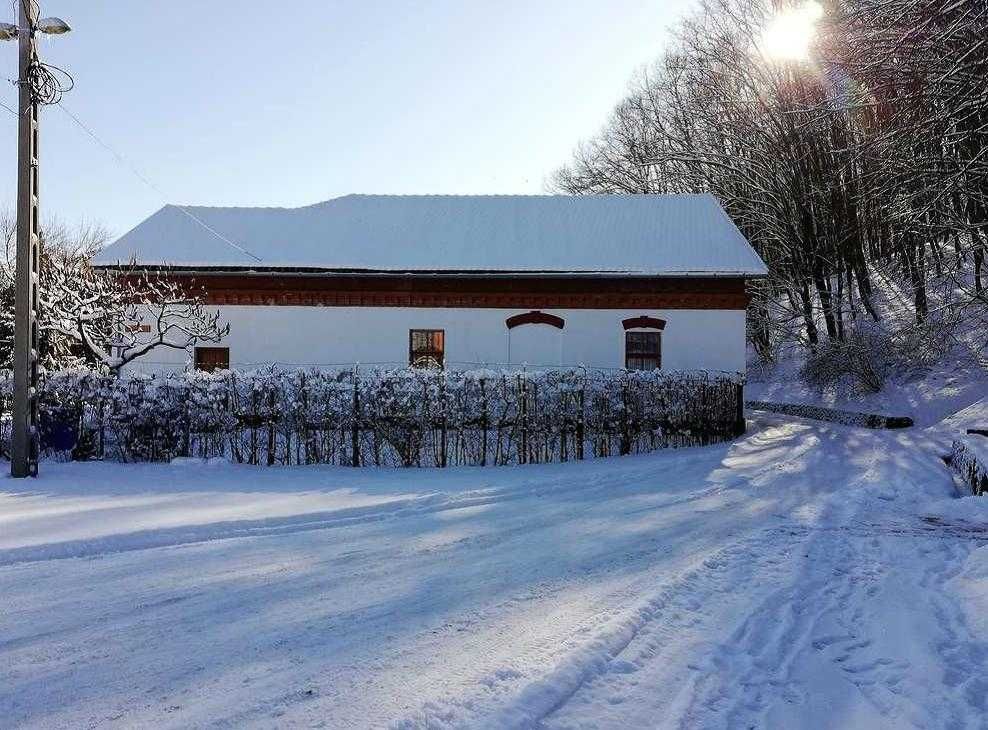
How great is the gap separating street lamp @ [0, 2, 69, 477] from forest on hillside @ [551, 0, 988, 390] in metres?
17.2

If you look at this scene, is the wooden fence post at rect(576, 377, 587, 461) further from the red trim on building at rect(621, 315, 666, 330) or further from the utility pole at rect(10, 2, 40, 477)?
the utility pole at rect(10, 2, 40, 477)

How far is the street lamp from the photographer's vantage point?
12.0m

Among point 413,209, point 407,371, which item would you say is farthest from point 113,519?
point 413,209

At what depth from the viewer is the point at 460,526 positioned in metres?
8.91

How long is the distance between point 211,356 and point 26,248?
1118cm

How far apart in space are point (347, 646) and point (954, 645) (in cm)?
405

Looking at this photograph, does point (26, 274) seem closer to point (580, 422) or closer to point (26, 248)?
point (26, 248)

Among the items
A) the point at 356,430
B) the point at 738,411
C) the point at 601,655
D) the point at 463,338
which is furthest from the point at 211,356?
the point at 601,655

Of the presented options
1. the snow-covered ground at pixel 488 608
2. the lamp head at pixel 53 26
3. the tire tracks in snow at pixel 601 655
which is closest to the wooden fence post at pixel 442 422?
the snow-covered ground at pixel 488 608

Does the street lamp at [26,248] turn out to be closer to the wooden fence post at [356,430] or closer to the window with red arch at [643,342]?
the wooden fence post at [356,430]

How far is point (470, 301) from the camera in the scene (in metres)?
22.8

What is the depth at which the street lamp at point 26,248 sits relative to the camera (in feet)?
39.3

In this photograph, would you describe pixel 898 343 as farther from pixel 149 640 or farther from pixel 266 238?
pixel 149 640

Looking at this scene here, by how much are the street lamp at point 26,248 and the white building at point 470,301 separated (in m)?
10.4
